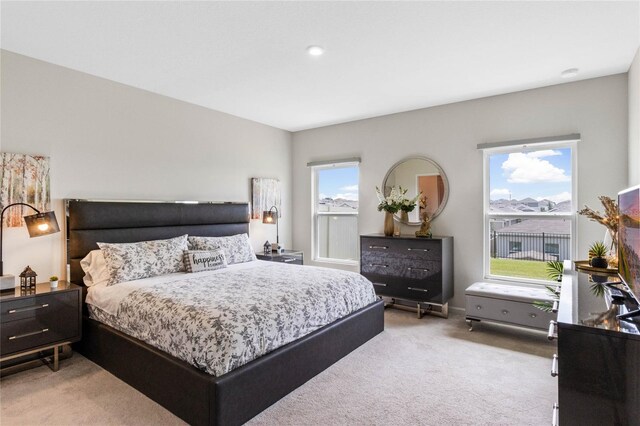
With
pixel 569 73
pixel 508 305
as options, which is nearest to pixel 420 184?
pixel 508 305

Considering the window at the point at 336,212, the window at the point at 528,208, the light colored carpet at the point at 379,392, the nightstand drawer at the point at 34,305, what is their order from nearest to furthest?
the light colored carpet at the point at 379,392, the nightstand drawer at the point at 34,305, the window at the point at 528,208, the window at the point at 336,212

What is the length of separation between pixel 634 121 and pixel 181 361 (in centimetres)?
426

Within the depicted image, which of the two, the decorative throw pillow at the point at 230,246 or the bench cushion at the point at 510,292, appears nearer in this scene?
the bench cushion at the point at 510,292

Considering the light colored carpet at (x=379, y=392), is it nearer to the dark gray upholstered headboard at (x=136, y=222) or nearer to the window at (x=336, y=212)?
the dark gray upholstered headboard at (x=136, y=222)

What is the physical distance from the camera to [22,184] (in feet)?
10.1

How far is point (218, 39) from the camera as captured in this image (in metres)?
2.79

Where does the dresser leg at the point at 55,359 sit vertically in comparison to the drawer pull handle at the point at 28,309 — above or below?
below

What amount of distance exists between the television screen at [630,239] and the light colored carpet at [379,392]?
1077 mm

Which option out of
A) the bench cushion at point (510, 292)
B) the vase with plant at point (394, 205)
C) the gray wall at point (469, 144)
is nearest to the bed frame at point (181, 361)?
the bench cushion at point (510, 292)

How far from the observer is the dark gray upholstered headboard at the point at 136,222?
333cm

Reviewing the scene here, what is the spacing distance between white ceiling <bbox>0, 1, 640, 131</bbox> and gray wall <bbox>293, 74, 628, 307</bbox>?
8.8 inches

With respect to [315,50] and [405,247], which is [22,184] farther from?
[405,247]

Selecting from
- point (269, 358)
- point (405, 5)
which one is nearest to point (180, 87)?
point (405, 5)

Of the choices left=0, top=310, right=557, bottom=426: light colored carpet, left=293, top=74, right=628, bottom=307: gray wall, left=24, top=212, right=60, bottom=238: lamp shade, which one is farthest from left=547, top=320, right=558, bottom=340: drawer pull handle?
left=24, top=212, right=60, bottom=238: lamp shade
